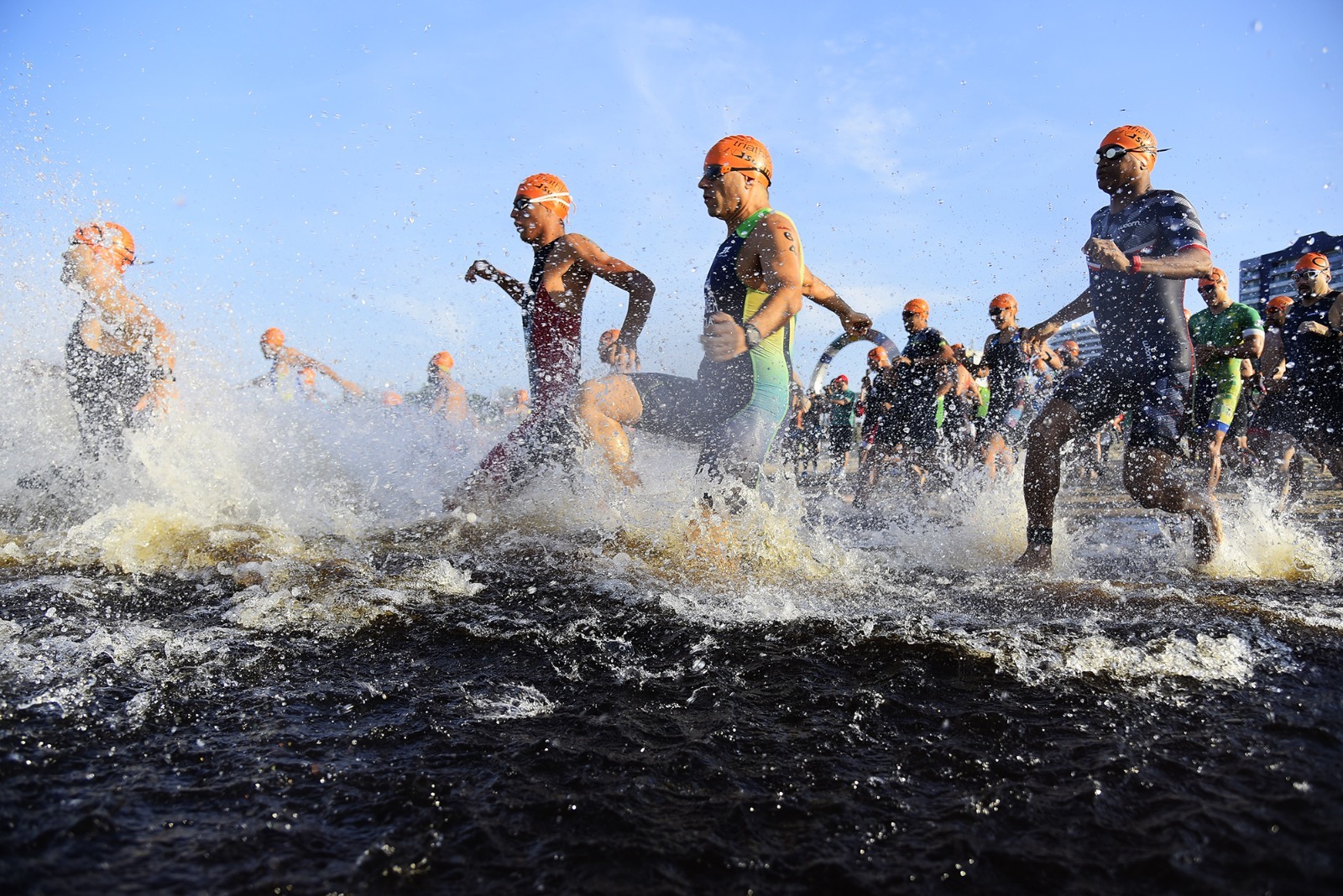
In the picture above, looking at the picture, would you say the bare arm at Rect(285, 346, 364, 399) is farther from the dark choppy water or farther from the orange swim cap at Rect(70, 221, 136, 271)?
the dark choppy water

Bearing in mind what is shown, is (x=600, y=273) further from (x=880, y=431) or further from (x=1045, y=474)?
(x=880, y=431)

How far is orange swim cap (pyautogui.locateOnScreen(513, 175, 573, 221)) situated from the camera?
13.6 ft

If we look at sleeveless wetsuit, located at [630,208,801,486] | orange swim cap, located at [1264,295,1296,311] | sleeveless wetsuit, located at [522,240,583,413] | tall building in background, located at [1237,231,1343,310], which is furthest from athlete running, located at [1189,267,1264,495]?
tall building in background, located at [1237,231,1343,310]

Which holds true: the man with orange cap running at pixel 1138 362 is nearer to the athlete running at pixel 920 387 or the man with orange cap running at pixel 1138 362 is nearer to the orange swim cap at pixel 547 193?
the orange swim cap at pixel 547 193

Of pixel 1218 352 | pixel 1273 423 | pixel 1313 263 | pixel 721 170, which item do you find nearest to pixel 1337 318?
pixel 1313 263

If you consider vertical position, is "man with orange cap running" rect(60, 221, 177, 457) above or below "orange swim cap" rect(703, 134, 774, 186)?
below

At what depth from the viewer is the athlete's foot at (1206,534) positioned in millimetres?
3324

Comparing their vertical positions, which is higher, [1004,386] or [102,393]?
[1004,386]

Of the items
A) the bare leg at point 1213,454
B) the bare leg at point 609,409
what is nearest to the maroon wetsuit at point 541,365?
the bare leg at point 609,409

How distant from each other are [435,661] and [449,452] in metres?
5.53

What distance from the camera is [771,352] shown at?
10.3ft

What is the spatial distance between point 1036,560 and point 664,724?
99.8 inches

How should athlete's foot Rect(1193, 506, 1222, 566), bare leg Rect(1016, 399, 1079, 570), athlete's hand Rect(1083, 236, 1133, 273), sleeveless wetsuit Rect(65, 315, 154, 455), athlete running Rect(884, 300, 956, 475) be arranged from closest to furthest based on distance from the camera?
athlete's hand Rect(1083, 236, 1133, 273) < athlete's foot Rect(1193, 506, 1222, 566) < bare leg Rect(1016, 399, 1079, 570) < sleeveless wetsuit Rect(65, 315, 154, 455) < athlete running Rect(884, 300, 956, 475)

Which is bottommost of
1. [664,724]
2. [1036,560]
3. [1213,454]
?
[664,724]
